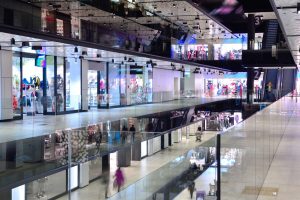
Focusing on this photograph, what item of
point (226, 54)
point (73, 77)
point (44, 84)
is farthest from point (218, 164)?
point (226, 54)

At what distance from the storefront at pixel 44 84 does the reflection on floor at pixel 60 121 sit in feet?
1.22

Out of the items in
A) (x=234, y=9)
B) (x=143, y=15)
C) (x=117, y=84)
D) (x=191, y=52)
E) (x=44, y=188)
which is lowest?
(x=44, y=188)

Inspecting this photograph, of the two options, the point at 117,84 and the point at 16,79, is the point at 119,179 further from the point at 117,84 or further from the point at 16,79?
the point at 117,84

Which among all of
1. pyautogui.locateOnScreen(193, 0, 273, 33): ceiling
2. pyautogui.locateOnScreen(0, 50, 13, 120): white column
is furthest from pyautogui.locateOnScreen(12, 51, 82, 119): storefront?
pyautogui.locateOnScreen(193, 0, 273, 33): ceiling

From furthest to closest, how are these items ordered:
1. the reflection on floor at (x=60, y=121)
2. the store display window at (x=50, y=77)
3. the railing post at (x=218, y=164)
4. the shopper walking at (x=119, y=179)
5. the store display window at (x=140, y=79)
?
the store display window at (x=140, y=79) → the store display window at (x=50, y=77) → the shopper walking at (x=119, y=179) → the reflection on floor at (x=60, y=121) → the railing post at (x=218, y=164)

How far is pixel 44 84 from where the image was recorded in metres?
24.7

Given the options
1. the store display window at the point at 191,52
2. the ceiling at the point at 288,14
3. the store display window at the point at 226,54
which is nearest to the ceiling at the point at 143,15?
the store display window at the point at 191,52

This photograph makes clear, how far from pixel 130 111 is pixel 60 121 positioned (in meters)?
5.45

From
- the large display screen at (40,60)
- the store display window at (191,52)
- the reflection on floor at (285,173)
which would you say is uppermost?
the store display window at (191,52)

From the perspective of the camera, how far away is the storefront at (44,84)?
58.4 feet

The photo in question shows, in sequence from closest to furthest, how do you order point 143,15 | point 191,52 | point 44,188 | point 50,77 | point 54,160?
point 44,188 → point 54,160 → point 50,77 → point 143,15 → point 191,52

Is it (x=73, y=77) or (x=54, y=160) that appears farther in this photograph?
(x=73, y=77)

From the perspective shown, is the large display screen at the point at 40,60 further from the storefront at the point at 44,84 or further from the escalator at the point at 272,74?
the escalator at the point at 272,74

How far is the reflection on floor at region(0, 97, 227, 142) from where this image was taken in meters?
14.5
